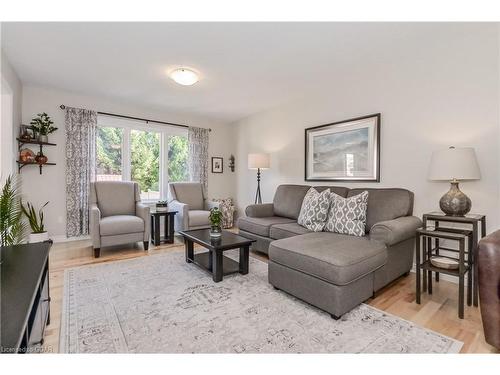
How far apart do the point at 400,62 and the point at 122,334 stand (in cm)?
361

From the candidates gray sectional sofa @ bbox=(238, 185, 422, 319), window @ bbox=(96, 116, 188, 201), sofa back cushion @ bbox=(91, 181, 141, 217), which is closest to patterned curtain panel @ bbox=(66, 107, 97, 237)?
window @ bbox=(96, 116, 188, 201)

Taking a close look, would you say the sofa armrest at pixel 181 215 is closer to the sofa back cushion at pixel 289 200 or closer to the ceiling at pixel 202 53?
the sofa back cushion at pixel 289 200

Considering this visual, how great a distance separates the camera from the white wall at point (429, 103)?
2.24 metres

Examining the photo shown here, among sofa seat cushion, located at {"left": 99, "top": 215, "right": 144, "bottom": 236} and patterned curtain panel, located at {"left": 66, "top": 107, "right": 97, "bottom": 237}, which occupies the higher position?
patterned curtain panel, located at {"left": 66, "top": 107, "right": 97, "bottom": 237}

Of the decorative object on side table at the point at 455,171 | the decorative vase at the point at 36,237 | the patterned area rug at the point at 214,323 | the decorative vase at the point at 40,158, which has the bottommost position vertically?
the patterned area rug at the point at 214,323

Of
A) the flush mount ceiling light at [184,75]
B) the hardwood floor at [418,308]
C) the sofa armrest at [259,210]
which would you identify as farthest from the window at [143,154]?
the sofa armrest at [259,210]

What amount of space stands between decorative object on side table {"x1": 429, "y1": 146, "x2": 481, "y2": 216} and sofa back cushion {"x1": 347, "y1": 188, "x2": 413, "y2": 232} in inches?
16.0

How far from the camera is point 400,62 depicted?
9.21ft

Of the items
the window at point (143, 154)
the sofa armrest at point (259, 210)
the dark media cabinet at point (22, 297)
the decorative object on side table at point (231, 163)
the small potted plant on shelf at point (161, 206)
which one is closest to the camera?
the dark media cabinet at point (22, 297)

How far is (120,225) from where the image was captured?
3311 mm

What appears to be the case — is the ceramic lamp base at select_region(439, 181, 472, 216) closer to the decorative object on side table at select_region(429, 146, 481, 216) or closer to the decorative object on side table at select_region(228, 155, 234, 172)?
the decorative object on side table at select_region(429, 146, 481, 216)

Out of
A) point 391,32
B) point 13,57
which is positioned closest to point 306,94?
point 391,32

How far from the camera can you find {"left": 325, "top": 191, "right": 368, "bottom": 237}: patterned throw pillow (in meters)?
2.54

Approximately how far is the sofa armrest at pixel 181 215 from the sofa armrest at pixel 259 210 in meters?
0.97
